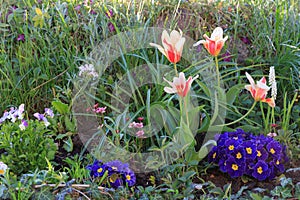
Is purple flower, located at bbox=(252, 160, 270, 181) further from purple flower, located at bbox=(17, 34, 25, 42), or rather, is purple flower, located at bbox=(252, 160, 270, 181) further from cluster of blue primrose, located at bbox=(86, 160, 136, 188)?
purple flower, located at bbox=(17, 34, 25, 42)

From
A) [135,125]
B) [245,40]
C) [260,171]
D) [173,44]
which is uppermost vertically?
[173,44]

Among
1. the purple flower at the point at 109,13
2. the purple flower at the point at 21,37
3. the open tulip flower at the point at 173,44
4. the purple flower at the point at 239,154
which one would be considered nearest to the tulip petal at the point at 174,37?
the open tulip flower at the point at 173,44

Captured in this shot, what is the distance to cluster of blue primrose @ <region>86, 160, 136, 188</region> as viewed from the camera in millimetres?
2020

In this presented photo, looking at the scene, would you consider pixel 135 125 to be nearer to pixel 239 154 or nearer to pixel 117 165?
pixel 117 165

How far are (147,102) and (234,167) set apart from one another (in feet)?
1.74

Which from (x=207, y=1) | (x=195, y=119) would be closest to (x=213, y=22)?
(x=207, y=1)

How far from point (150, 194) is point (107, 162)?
26 cm

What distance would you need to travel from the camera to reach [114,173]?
204 cm

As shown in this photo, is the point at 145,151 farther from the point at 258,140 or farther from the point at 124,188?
the point at 258,140

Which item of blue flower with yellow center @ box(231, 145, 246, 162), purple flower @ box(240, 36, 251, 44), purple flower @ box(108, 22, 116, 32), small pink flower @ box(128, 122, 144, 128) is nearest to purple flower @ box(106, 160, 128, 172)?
small pink flower @ box(128, 122, 144, 128)

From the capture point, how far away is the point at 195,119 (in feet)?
7.42

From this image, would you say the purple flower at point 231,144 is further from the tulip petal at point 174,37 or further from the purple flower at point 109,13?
the purple flower at point 109,13

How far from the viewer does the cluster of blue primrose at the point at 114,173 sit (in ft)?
6.63

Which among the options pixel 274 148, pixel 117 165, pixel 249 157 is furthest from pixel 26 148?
pixel 274 148
